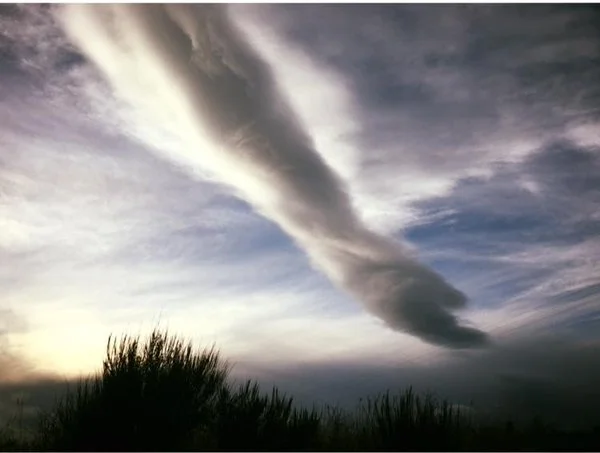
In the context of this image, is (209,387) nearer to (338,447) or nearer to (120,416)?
(120,416)

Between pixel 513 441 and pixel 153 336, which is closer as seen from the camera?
pixel 153 336

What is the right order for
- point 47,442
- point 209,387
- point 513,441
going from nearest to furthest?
point 47,442 → point 209,387 → point 513,441

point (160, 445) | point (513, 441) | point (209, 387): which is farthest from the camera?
point (513, 441)

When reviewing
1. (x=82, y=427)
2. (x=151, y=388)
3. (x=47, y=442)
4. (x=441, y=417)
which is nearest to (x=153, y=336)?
(x=151, y=388)

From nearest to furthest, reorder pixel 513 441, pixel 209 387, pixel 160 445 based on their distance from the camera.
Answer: pixel 160 445, pixel 209 387, pixel 513 441

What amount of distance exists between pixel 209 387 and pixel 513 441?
637cm

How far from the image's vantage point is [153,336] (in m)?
9.43

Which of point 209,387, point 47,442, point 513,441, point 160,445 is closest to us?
point 160,445

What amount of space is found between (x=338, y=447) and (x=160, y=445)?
3047 millimetres

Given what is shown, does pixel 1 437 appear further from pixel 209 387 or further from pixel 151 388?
pixel 209 387

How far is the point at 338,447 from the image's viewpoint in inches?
374

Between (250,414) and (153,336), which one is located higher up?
(153,336)

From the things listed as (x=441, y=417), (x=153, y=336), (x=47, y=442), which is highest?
(x=153, y=336)

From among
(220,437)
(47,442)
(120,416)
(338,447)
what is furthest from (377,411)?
(47,442)
